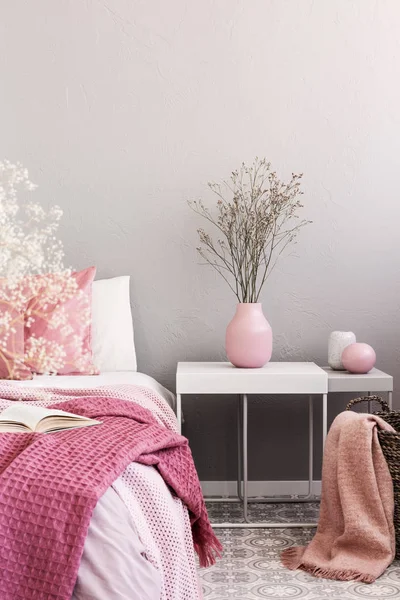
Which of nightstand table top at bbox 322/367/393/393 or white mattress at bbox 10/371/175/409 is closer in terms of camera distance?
white mattress at bbox 10/371/175/409

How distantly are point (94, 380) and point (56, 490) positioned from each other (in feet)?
4.73

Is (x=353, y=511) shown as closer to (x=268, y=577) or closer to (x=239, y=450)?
(x=268, y=577)

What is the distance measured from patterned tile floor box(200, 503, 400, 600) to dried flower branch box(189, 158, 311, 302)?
1.09 metres

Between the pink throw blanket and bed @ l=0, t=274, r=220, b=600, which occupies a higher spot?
bed @ l=0, t=274, r=220, b=600

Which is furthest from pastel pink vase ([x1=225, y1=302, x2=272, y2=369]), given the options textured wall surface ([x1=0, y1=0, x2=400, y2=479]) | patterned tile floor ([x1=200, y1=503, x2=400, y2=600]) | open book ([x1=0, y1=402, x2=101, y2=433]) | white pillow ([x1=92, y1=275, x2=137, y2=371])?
open book ([x1=0, y1=402, x2=101, y2=433])

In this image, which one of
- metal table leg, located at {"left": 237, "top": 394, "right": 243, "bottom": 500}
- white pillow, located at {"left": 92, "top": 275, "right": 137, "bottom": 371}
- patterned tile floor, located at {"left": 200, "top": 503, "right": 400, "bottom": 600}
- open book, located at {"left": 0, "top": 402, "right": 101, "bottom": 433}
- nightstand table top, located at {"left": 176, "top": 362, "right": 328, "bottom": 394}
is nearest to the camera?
open book, located at {"left": 0, "top": 402, "right": 101, "bottom": 433}

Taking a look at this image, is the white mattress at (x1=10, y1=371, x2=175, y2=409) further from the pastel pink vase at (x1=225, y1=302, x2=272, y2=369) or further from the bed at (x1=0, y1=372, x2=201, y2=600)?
the bed at (x1=0, y1=372, x2=201, y2=600)

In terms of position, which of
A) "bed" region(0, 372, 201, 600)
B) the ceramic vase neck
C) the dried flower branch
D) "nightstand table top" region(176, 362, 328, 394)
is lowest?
"bed" region(0, 372, 201, 600)

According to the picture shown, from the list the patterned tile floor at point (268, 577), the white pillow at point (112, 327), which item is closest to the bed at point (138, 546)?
the patterned tile floor at point (268, 577)

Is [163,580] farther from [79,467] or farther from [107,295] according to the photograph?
[107,295]

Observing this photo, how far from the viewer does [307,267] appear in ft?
12.3

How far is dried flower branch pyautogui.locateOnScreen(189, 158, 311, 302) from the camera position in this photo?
369 cm

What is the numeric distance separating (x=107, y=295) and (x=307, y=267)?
3.14 ft

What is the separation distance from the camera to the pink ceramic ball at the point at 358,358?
3.38 meters
